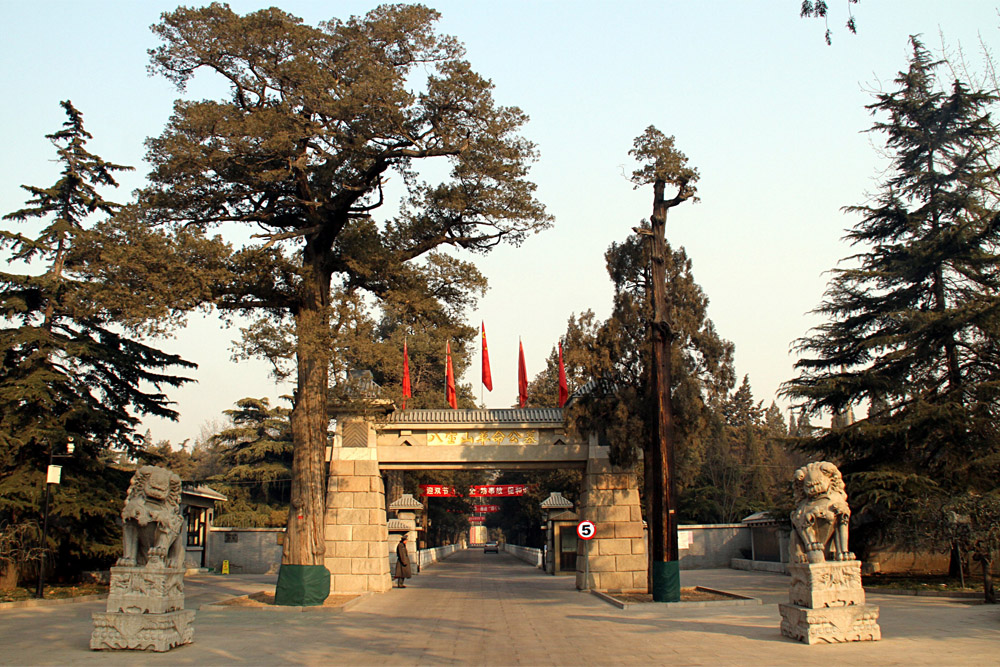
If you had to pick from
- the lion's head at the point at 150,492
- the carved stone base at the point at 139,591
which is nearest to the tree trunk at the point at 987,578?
the carved stone base at the point at 139,591

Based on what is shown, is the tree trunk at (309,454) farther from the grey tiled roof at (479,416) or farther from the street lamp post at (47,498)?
the street lamp post at (47,498)

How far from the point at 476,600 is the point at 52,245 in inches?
540

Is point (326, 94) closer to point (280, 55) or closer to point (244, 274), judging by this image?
point (280, 55)

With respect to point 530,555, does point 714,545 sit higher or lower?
higher

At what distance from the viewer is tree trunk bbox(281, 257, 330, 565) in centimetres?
1581

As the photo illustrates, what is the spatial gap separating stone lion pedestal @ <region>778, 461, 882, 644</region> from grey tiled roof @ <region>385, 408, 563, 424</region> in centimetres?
979

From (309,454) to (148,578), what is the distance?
6819mm

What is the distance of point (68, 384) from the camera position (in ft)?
59.2

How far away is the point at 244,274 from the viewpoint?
1520 cm

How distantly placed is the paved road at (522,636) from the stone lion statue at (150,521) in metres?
1.22

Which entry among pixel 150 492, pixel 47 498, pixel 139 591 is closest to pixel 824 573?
pixel 139 591

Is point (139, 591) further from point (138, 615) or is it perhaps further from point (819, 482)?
point (819, 482)

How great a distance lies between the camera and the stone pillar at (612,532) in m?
18.8

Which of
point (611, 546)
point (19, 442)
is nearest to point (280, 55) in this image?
point (19, 442)
